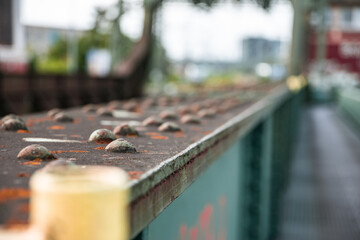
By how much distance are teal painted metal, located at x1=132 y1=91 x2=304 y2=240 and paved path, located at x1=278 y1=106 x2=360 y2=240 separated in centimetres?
67

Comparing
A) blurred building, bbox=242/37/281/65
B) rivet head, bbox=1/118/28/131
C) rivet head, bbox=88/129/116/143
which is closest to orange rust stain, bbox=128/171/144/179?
rivet head, bbox=88/129/116/143

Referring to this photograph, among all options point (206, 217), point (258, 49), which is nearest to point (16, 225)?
point (206, 217)

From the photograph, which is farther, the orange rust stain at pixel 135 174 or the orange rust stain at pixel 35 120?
the orange rust stain at pixel 35 120

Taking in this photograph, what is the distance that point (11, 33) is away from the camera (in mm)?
25094

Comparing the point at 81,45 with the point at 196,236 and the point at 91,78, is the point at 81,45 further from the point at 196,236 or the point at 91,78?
the point at 196,236

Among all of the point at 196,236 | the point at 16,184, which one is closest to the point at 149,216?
the point at 16,184

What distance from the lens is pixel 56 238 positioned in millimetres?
776

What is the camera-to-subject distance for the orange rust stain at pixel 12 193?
928 mm

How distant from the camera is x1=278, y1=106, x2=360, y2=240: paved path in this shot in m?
6.76

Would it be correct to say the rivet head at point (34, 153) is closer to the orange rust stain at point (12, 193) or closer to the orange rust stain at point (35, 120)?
the orange rust stain at point (12, 193)

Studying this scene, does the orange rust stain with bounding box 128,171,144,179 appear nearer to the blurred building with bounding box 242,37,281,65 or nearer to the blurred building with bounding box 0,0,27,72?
the blurred building with bounding box 0,0,27,72

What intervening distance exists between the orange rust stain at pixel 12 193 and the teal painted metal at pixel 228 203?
0.41 meters

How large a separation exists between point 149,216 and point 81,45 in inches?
2072

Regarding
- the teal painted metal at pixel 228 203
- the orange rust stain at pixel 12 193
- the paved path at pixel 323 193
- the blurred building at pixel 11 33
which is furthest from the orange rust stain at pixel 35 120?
the blurred building at pixel 11 33
